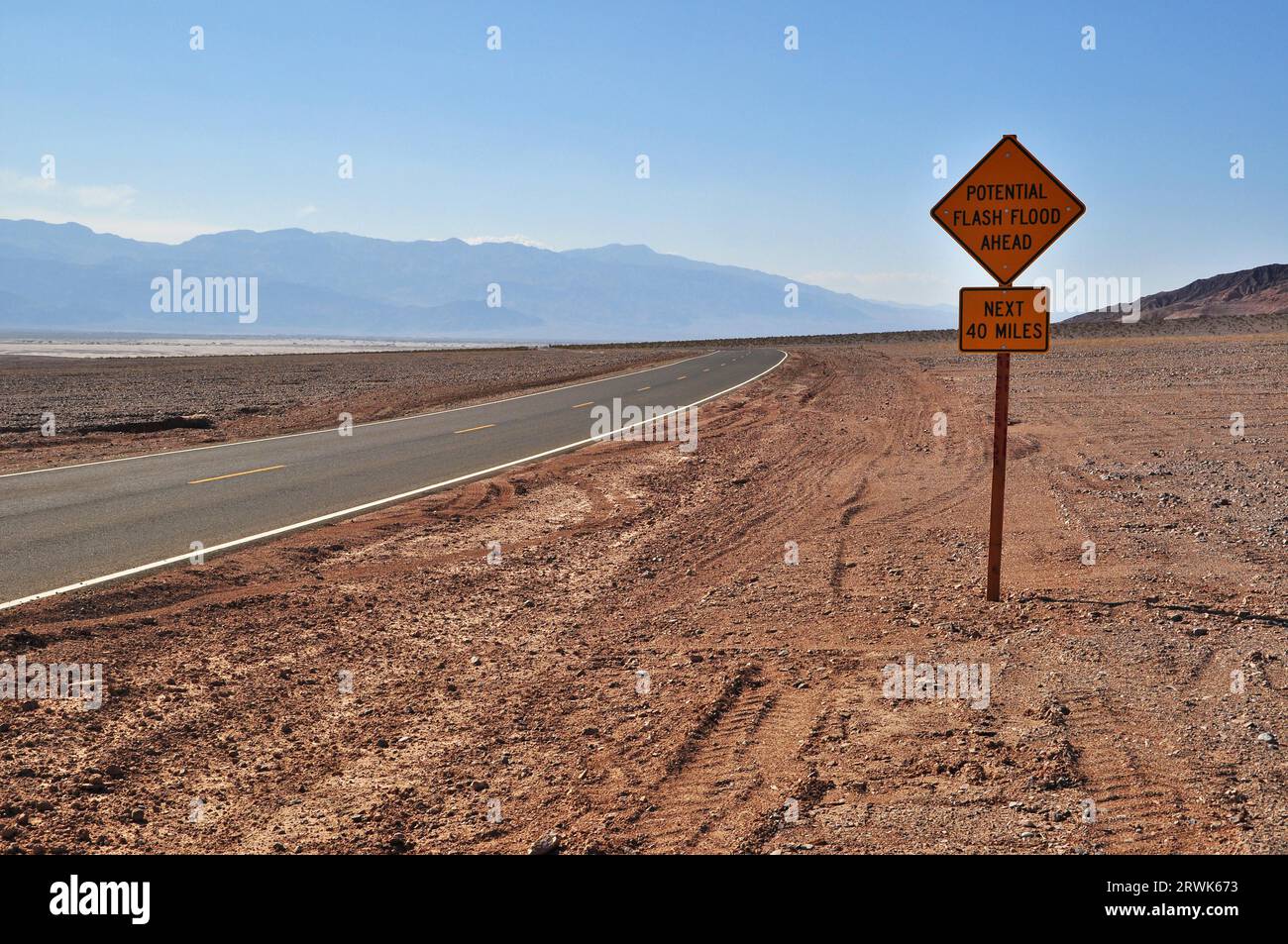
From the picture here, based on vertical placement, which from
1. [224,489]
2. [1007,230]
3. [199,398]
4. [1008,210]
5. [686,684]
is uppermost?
[1008,210]

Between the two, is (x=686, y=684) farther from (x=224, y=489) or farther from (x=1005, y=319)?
(x=224, y=489)

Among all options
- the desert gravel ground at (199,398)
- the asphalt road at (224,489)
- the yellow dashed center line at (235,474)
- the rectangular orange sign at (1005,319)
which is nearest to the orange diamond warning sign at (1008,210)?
the rectangular orange sign at (1005,319)

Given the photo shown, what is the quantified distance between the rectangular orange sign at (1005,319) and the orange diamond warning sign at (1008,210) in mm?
151

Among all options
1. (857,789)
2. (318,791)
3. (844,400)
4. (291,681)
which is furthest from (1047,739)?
(844,400)

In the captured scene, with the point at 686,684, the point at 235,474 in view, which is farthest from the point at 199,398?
the point at 686,684

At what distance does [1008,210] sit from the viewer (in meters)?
6.82

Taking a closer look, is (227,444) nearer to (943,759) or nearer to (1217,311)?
(943,759)

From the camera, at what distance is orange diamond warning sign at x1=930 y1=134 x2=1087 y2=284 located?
6.71 meters

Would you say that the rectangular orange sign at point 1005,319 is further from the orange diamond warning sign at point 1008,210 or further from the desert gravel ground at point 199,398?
the desert gravel ground at point 199,398

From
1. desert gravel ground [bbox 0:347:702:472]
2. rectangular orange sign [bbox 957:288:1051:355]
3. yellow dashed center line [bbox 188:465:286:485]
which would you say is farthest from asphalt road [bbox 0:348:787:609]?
rectangular orange sign [bbox 957:288:1051:355]

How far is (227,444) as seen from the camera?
1733cm

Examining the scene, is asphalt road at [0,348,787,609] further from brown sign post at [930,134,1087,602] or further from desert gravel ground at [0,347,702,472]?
brown sign post at [930,134,1087,602]

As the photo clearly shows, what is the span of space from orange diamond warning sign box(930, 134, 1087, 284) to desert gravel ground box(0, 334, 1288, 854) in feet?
8.29

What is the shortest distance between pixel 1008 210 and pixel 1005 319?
77 centimetres
